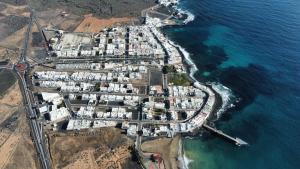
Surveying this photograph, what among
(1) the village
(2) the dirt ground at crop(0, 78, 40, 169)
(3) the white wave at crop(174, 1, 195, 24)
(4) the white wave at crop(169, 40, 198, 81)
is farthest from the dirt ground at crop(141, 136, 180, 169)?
(3) the white wave at crop(174, 1, 195, 24)

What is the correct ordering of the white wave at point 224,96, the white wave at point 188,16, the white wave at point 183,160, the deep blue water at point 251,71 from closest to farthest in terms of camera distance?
the white wave at point 183,160, the deep blue water at point 251,71, the white wave at point 224,96, the white wave at point 188,16

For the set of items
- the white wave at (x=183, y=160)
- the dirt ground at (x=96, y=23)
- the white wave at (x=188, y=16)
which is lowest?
the white wave at (x=183, y=160)

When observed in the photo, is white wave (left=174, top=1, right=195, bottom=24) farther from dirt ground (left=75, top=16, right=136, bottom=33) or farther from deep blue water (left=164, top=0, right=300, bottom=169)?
dirt ground (left=75, top=16, right=136, bottom=33)

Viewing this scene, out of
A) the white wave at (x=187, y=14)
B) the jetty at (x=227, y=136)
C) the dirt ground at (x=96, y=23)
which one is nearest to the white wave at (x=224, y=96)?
the jetty at (x=227, y=136)

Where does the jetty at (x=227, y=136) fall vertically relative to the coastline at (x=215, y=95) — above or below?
below

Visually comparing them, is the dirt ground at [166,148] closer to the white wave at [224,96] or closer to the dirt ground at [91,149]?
the dirt ground at [91,149]
